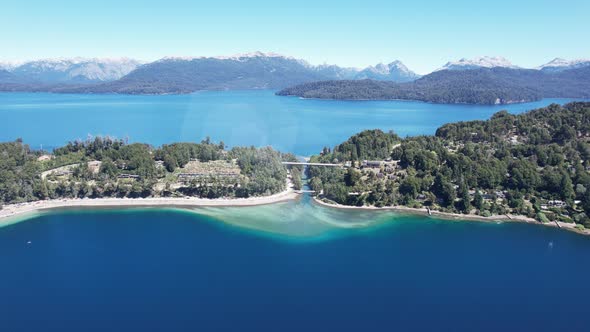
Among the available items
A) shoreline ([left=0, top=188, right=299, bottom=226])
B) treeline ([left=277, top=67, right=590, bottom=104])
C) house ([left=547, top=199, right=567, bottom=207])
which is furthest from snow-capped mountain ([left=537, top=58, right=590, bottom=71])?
shoreline ([left=0, top=188, right=299, bottom=226])

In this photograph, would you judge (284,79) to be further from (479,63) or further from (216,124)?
(216,124)

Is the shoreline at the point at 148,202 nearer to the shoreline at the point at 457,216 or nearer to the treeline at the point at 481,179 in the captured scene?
the shoreline at the point at 457,216

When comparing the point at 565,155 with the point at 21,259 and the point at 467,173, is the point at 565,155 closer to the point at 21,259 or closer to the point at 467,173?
the point at 467,173

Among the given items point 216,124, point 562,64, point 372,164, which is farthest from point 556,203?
point 562,64

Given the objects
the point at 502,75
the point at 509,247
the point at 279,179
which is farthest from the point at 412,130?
the point at 502,75

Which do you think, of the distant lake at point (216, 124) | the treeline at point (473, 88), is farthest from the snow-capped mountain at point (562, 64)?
the distant lake at point (216, 124)

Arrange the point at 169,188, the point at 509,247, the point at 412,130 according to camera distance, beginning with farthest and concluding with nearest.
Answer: the point at 412,130, the point at 169,188, the point at 509,247
